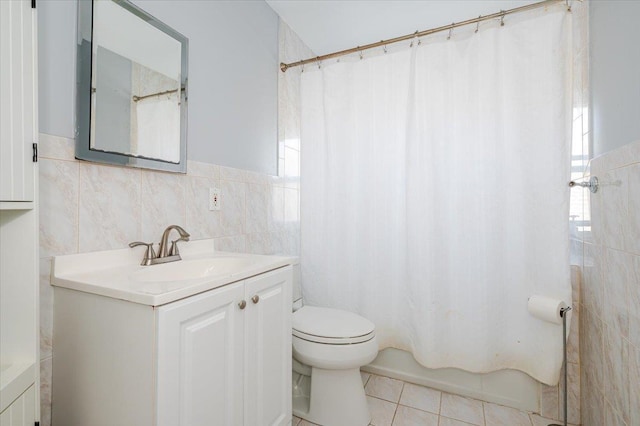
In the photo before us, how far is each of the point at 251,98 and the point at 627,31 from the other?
5.49 ft

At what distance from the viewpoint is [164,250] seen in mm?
1199

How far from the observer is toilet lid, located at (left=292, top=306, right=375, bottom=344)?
4.94ft

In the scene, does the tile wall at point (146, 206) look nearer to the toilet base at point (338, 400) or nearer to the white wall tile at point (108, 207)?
the white wall tile at point (108, 207)

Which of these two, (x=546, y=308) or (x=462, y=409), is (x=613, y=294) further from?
(x=462, y=409)

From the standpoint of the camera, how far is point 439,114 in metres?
1.79

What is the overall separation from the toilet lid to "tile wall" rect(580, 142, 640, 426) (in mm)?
974

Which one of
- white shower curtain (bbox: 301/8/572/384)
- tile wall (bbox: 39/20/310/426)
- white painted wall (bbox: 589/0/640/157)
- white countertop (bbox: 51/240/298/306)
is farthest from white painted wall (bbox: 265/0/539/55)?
white countertop (bbox: 51/240/298/306)

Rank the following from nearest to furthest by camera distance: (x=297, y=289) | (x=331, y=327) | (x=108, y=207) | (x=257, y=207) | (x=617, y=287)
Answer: (x=108, y=207), (x=617, y=287), (x=331, y=327), (x=257, y=207), (x=297, y=289)

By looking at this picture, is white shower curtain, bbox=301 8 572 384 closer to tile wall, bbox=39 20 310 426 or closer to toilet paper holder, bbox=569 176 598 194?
toilet paper holder, bbox=569 176 598 194

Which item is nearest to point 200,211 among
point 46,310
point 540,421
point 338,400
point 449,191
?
point 46,310

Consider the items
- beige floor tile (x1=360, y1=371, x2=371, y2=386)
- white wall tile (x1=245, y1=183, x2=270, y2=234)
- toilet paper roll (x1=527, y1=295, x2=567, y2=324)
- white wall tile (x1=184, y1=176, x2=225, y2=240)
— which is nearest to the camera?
white wall tile (x1=184, y1=176, x2=225, y2=240)

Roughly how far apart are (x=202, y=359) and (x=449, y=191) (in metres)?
1.53

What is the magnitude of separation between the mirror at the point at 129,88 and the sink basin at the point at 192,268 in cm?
39

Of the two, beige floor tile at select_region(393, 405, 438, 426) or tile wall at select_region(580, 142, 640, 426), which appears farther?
beige floor tile at select_region(393, 405, 438, 426)
